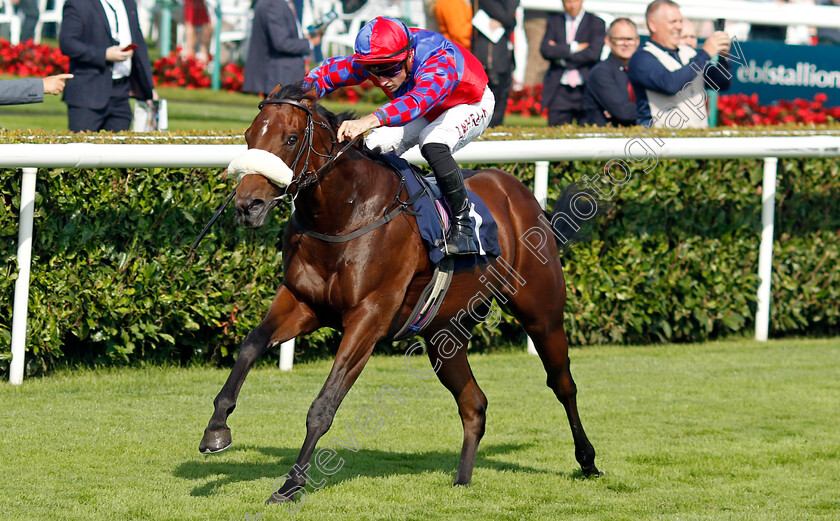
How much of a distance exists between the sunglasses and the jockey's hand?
39 centimetres

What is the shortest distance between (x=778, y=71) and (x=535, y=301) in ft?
33.5

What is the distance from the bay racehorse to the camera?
418 cm

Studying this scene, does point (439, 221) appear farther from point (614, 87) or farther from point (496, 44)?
point (496, 44)

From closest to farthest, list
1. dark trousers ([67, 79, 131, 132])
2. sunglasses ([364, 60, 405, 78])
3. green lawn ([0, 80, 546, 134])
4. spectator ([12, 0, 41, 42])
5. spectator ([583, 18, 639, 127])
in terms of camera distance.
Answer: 1. sunglasses ([364, 60, 405, 78])
2. dark trousers ([67, 79, 131, 132])
3. spectator ([583, 18, 639, 127])
4. green lawn ([0, 80, 546, 134])
5. spectator ([12, 0, 41, 42])

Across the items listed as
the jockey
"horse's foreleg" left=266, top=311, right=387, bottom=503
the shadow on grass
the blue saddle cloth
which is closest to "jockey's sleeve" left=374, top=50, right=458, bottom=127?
the jockey

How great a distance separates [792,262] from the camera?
8.62 metres

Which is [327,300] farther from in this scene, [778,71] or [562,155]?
[778,71]

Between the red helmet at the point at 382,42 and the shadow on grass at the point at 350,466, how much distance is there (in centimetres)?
175

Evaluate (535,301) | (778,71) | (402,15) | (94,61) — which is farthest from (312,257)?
(402,15)

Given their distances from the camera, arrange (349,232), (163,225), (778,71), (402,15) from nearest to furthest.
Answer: (349,232) < (163,225) < (778,71) < (402,15)

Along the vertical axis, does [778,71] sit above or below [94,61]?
above

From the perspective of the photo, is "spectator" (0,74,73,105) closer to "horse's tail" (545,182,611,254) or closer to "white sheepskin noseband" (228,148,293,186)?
"white sheepskin noseband" (228,148,293,186)

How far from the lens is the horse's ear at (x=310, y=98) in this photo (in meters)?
4.32

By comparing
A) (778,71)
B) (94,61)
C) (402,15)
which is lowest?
(94,61)
